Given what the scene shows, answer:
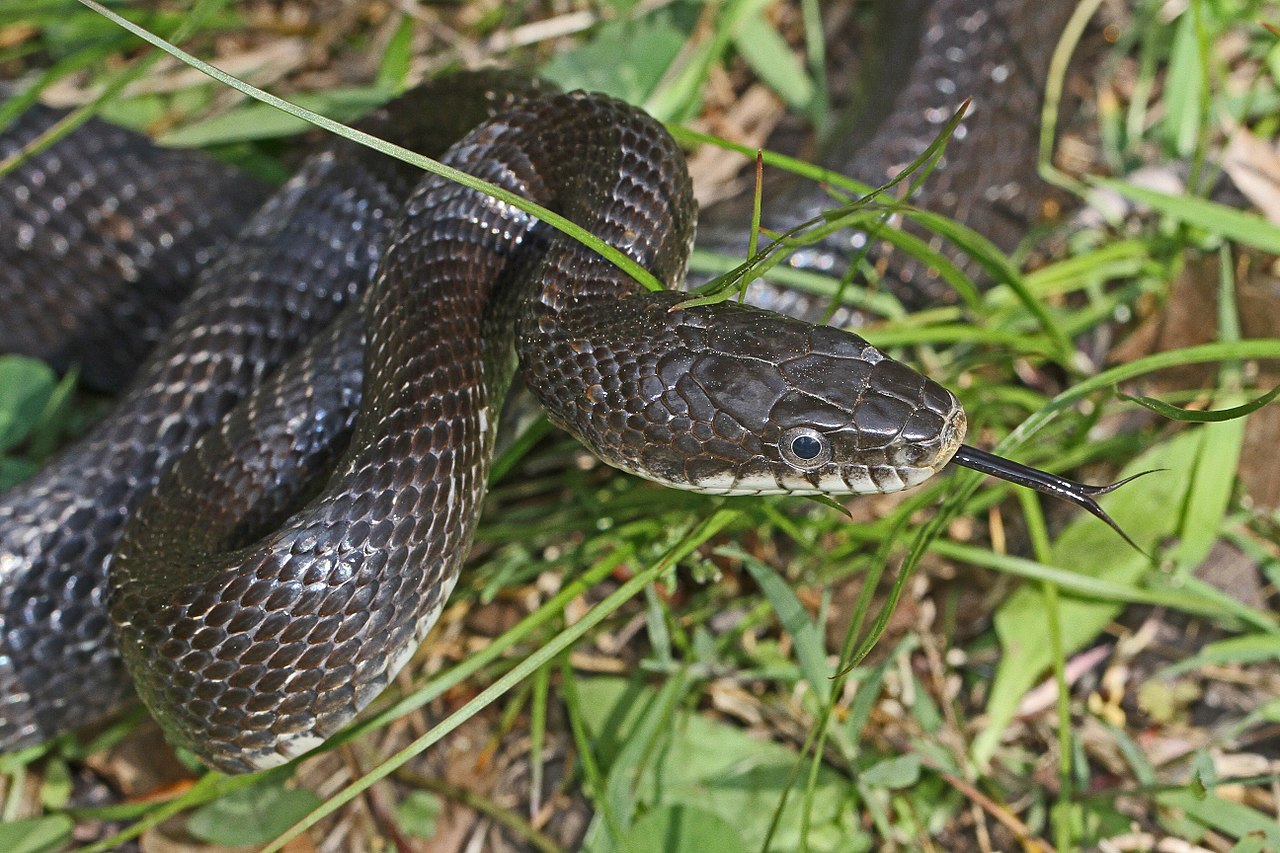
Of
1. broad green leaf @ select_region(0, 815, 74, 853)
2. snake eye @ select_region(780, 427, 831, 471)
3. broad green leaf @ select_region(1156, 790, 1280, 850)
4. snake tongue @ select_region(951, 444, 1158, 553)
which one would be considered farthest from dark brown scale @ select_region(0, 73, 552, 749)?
broad green leaf @ select_region(1156, 790, 1280, 850)

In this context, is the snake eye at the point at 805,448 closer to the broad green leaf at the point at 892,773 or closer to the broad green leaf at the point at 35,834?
the broad green leaf at the point at 892,773

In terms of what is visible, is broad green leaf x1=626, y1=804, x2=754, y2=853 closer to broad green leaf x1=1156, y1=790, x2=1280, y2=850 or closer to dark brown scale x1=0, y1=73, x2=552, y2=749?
broad green leaf x1=1156, y1=790, x2=1280, y2=850

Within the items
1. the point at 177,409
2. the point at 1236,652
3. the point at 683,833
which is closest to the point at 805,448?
the point at 683,833

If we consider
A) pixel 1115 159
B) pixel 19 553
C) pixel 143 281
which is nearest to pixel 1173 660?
pixel 1115 159

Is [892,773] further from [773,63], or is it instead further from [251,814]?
[773,63]

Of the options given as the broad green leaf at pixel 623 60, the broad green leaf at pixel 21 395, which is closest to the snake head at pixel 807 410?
the broad green leaf at pixel 623 60

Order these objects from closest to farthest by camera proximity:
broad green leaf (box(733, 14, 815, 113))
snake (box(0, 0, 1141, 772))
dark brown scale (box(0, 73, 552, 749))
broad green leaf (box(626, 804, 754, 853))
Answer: snake (box(0, 0, 1141, 772)) < broad green leaf (box(626, 804, 754, 853)) < dark brown scale (box(0, 73, 552, 749)) < broad green leaf (box(733, 14, 815, 113))

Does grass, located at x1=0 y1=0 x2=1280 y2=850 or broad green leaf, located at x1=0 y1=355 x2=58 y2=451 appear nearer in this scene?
grass, located at x1=0 y1=0 x2=1280 y2=850

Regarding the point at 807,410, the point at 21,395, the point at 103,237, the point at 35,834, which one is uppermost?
the point at 103,237
